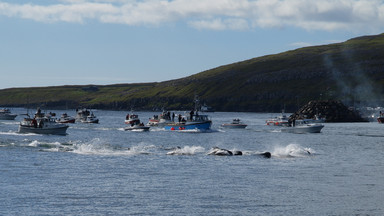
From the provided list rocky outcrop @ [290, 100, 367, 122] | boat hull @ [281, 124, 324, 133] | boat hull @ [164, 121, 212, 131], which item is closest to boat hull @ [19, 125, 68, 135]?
boat hull @ [164, 121, 212, 131]

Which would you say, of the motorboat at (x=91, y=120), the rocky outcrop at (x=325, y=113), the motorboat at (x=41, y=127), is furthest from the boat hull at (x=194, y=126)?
the rocky outcrop at (x=325, y=113)

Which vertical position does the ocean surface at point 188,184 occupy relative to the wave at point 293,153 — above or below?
below

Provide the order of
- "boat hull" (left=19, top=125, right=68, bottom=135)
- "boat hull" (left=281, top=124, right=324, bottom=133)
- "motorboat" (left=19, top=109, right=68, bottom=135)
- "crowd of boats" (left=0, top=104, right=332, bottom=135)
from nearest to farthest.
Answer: "motorboat" (left=19, top=109, right=68, bottom=135), "boat hull" (left=19, top=125, right=68, bottom=135), "crowd of boats" (left=0, top=104, right=332, bottom=135), "boat hull" (left=281, top=124, right=324, bottom=133)

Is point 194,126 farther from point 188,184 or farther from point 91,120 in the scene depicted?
point 188,184

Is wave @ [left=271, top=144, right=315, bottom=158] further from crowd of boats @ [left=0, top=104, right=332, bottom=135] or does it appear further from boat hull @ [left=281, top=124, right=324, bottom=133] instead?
boat hull @ [left=281, top=124, right=324, bottom=133]

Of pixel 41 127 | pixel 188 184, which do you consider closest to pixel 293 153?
pixel 188 184

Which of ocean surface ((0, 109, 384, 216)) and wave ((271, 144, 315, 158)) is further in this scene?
wave ((271, 144, 315, 158))

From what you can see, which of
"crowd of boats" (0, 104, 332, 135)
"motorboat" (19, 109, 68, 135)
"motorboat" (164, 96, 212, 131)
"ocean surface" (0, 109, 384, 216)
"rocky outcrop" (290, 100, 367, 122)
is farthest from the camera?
"rocky outcrop" (290, 100, 367, 122)

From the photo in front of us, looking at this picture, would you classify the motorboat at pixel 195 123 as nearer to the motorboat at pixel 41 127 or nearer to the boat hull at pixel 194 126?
the boat hull at pixel 194 126

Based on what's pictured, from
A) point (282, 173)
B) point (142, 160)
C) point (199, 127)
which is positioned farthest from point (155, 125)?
point (282, 173)

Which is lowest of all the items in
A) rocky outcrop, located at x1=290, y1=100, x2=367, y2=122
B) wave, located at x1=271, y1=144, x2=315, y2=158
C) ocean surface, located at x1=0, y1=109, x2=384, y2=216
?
ocean surface, located at x1=0, y1=109, x2=384, y2=216

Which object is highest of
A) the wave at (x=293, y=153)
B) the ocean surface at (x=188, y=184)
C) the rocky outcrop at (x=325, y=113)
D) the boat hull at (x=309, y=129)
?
the rocky outcrop at (x=325, y=113)

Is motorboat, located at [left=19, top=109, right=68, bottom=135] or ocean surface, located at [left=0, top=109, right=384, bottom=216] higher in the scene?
motorboat, located at [left=19, top=109, right=68, bottom=135]

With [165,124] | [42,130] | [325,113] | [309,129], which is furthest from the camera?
[325,113]
